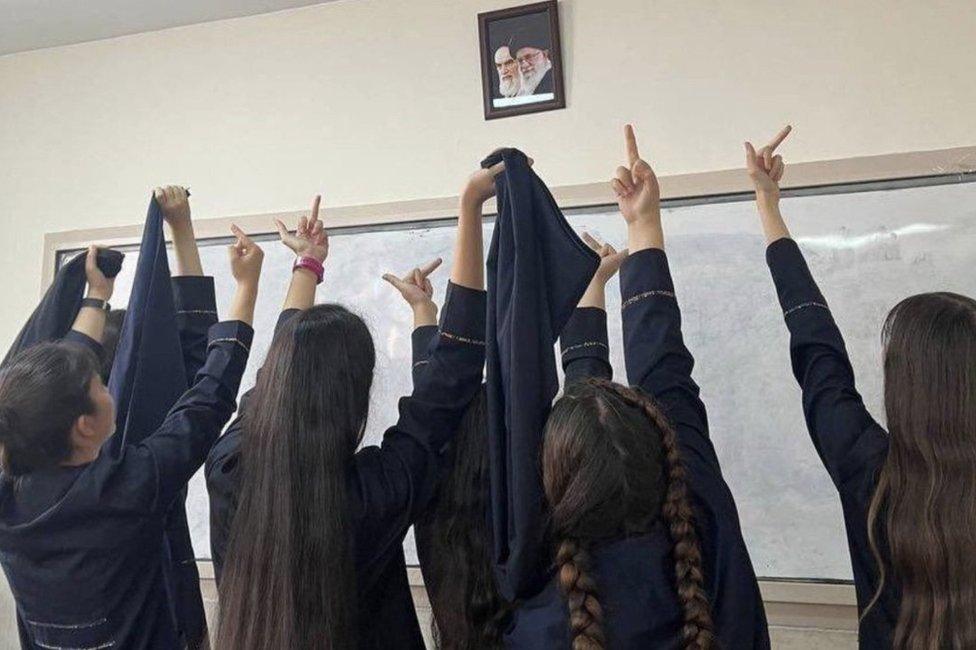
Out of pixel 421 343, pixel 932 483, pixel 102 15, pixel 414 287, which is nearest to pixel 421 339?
pixel 421 343

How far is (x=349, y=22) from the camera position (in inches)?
78.5

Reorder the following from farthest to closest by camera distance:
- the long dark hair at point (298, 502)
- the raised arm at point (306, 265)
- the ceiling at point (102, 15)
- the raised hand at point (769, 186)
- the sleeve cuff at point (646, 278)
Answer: the ceiling at point (102, 15), the raised arm at point (306, 265), the raised hand at point (769, 186), the sleeve cuff at point (646, 278), the long dark hair at point (298, 502)

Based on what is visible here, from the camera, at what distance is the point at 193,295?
1.34 meters

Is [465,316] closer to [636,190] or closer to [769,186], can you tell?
[636,190]

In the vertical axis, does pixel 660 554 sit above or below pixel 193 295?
below

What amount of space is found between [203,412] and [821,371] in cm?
86

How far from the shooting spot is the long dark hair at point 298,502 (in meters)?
0.88

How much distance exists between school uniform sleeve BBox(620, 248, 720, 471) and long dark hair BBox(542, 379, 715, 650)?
107 mm

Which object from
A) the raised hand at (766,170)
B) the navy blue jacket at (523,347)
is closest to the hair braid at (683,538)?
Answer: the navy blue jacket at (523,347)

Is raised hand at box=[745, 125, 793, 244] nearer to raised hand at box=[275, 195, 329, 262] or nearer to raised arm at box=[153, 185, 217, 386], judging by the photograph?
raised hand at box=[275, 195, 329, 262]

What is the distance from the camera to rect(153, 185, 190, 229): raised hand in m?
1.33

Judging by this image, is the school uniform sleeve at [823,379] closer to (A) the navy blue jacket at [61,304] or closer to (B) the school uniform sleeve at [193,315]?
(B) the school uniform sleeve at [193,315]

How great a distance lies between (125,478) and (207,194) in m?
1.24

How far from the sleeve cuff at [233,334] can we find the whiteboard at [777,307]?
869 millimetres
